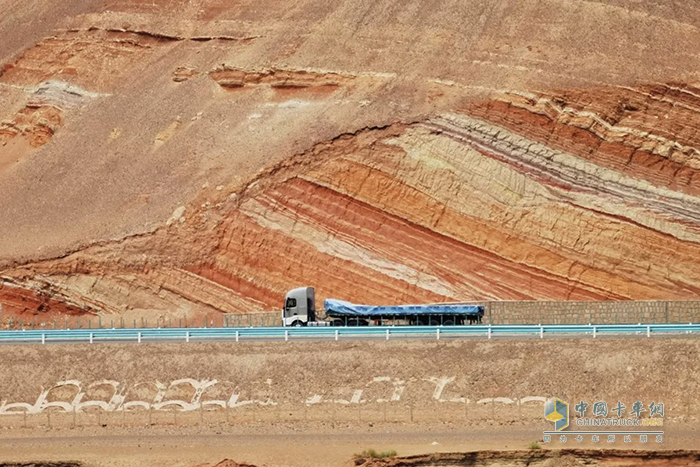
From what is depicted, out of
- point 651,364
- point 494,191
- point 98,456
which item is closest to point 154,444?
point 98,456

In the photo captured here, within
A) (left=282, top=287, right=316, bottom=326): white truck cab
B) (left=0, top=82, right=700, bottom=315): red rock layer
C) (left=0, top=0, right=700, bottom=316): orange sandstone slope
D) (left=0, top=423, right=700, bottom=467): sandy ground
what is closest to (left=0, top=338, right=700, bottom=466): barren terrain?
(left=0, top=423, right=700, bottom=467): sandy ground

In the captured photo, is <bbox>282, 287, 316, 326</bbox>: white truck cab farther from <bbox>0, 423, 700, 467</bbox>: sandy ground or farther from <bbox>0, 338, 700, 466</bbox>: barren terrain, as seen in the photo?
<bbox>0, 423, 700, 467</bbox>: sandy ground

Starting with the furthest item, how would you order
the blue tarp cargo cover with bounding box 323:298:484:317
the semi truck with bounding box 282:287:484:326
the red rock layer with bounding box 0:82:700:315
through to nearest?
the red rock layer with bounding box 0:82:700:315, the semi truck with bounding box 282:287:484:326, the blue tarp cargo cover with bounding box 323:298:484:317

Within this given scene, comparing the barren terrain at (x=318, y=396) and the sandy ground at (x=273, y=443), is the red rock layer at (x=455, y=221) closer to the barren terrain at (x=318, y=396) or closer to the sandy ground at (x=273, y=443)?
the barren terrain at (x=318, y=396)

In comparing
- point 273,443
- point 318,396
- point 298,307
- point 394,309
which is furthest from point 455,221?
point 273,443

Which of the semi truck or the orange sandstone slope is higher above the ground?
the orange sandstone slope

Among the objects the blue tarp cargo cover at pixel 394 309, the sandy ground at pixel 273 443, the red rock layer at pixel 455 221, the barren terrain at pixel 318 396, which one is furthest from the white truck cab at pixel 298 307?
the sandy ground at pixel 273 443

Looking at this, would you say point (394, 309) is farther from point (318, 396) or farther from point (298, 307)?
point (318, 396)

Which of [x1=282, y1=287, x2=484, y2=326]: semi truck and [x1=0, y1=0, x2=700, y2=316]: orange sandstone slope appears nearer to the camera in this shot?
[x1=282, y1=287, x2=484, y2=326]: semi truck

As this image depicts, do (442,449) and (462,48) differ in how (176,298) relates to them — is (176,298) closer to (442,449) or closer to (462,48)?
(462,48)
